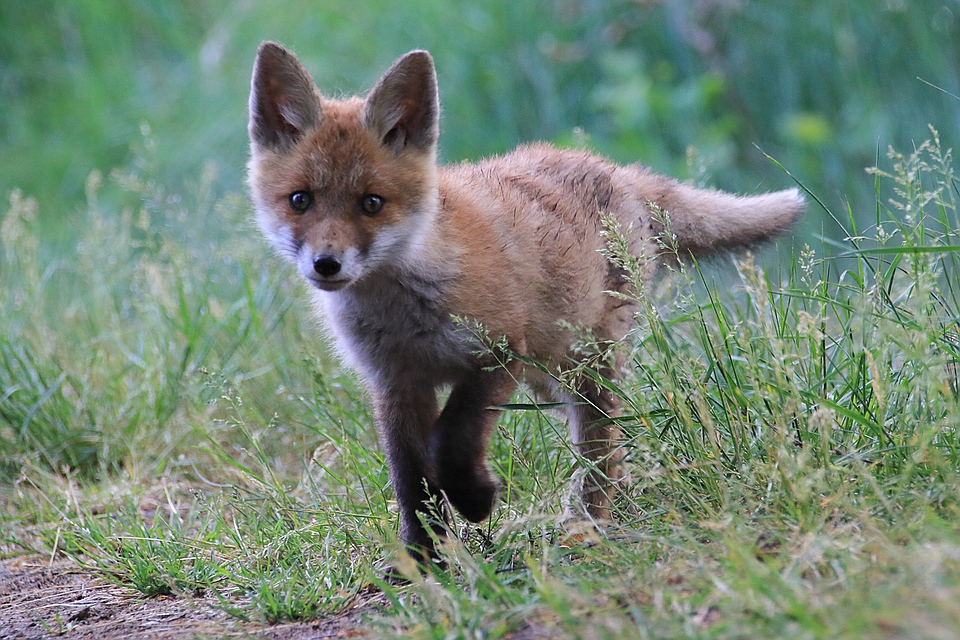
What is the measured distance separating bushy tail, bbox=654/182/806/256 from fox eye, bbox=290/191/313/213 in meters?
1.43

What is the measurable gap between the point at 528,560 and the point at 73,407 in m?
2.72

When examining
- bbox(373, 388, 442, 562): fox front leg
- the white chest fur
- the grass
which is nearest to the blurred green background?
the grass

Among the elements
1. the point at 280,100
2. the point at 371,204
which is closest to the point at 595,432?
the point at 371,204

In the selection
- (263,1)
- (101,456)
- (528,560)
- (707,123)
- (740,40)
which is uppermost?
(263,1)

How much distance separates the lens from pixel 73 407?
4.43 metres

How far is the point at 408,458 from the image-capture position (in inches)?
130

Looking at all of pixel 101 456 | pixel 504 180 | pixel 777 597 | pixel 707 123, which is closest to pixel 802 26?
pixel 707 123

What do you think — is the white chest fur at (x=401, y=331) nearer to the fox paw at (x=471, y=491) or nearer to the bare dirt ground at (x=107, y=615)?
the fox paw at (x=471, y=491)

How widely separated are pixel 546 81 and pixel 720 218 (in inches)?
153

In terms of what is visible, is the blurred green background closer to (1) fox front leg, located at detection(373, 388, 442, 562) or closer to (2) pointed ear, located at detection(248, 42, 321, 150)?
(2) pointed ear, located at detection(248, 42, 321, 150)

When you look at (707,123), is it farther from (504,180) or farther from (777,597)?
(777,597)

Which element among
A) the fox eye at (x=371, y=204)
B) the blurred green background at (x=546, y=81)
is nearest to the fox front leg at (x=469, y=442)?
the fox eye at (x=371, y=204)

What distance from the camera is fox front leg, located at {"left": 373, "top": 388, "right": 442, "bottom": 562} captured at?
3297 mm

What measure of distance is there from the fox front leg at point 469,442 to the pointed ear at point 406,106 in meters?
0.84
